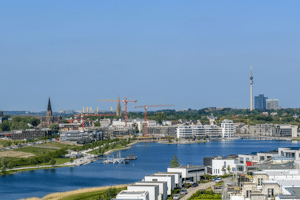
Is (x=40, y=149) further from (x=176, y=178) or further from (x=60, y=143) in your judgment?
(x=176, y=178)

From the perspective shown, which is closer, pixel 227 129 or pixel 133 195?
pixel 133 195

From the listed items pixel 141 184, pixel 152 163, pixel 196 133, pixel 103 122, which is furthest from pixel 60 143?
pixel 141 184

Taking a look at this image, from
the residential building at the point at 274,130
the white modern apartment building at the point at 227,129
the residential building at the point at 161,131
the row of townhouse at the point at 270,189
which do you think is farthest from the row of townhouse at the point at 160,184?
the residential building at the point at 274,130

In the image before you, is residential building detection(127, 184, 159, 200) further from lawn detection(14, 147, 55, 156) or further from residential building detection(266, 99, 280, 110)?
residential building detection(266, 99, 280, 110)

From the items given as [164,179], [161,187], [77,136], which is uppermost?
[77,136]

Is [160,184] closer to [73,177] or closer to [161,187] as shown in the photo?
[161,187]

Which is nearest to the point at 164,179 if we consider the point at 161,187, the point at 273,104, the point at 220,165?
the point at 161,187

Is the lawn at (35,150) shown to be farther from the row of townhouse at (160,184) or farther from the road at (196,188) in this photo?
the road at (196,188)
